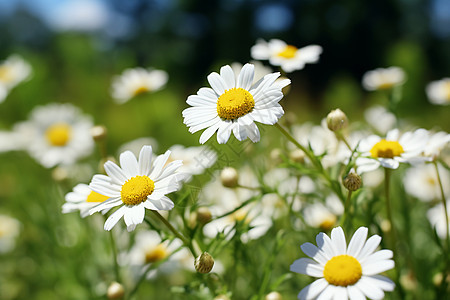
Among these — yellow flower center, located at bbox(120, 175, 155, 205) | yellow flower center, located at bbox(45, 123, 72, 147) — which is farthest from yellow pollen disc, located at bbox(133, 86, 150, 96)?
yellow flower center, located at bbox(120, 175, 155, 205)

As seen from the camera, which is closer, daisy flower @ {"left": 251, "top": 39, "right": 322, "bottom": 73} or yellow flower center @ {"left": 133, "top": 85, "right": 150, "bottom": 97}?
daisy flower @ {"left": 251, "top": 39, "right": 322, "bottom": 73}

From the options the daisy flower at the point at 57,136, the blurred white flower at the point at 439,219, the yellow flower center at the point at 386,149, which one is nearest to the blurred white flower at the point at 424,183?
the blurred white flower at the point at 439,219

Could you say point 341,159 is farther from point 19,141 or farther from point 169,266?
point 19,141

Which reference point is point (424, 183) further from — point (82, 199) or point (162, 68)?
point (162, 68)

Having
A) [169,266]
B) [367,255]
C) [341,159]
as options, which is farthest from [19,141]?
[367,255]

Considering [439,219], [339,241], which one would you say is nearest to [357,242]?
[339,241]

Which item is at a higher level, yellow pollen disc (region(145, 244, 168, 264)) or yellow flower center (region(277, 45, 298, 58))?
yellow flower center (region(277, 45, 298, 58))

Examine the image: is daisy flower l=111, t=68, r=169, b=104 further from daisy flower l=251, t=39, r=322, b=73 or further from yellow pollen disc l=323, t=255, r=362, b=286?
yellow pollen disc l=323, t=255, r=362, b=286
